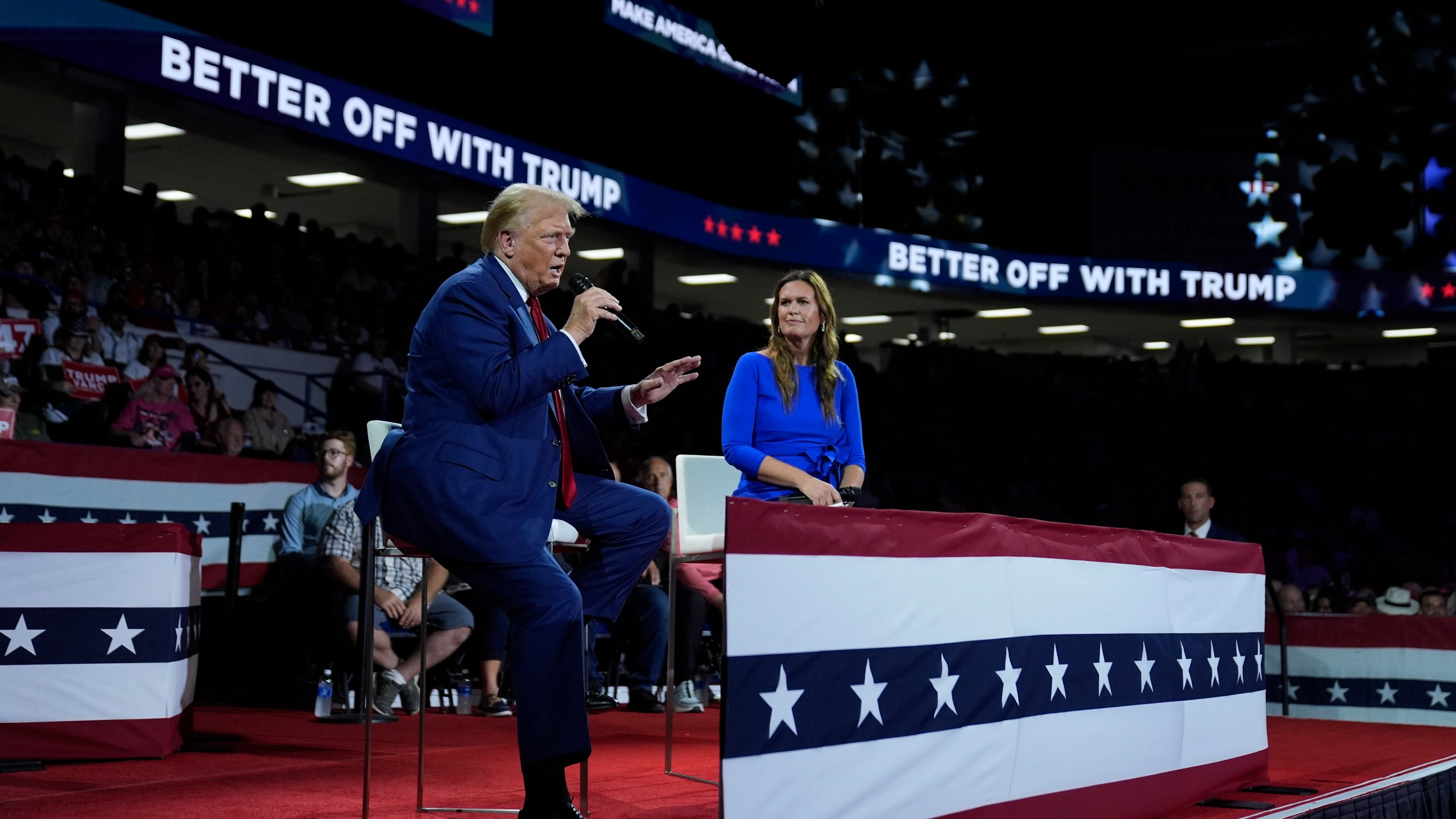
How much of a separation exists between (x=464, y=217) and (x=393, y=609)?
11962mm

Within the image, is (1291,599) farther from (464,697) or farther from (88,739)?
(88,739)

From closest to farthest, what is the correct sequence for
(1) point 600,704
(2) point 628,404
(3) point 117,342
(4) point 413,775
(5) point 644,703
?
1. (2) point 628,404
2. (4) point 413,775
3. (1) point 600,704
4. (5) point 644,703
5. (3) point 117,342

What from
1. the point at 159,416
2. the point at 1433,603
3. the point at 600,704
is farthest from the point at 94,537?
the point at 1433,603

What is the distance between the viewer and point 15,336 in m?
7.04

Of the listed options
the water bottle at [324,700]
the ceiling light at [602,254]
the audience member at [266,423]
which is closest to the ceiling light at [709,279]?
the ceiling light at [602,254]

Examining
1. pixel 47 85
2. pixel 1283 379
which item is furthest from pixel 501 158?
pixel 1283 379

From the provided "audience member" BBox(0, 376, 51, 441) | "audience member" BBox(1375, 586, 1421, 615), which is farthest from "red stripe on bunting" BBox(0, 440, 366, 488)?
"audience member" BBox(1375, 586, 1421, 615)

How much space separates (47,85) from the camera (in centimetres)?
1120

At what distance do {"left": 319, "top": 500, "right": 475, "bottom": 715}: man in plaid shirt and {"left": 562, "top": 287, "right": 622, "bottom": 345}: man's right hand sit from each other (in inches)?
122

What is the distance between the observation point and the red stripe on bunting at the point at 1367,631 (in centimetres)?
680

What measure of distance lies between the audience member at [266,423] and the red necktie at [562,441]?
19.6 ft

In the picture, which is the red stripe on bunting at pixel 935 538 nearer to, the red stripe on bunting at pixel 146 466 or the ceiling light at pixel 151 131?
the red stripe on bunting at pixel 146 466

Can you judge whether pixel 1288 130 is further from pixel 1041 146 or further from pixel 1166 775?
pixel 1166 775

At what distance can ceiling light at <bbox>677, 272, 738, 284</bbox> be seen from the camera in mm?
19922
